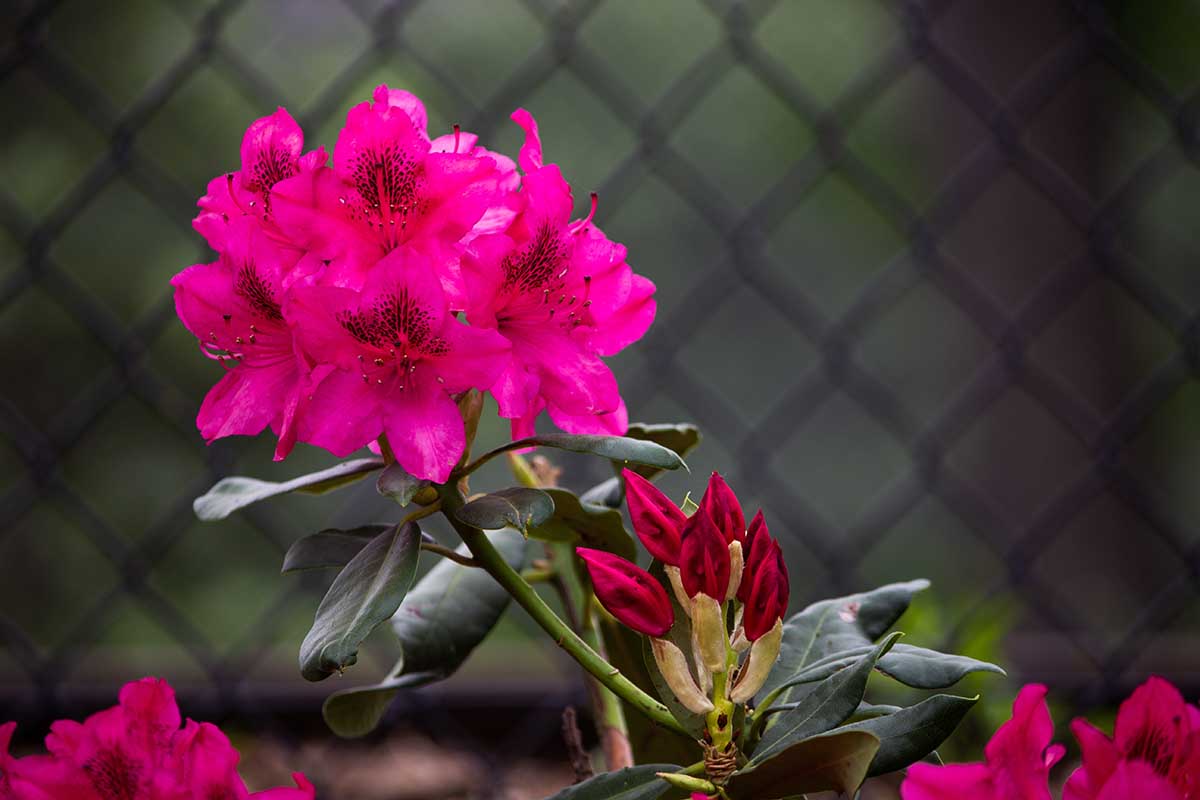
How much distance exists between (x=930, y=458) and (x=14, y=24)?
115 centimetres

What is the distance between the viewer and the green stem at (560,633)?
15.0 inches

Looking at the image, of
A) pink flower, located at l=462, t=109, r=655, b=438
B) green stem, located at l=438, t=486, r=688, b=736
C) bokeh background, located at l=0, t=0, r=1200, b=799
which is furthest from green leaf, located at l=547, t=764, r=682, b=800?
bokeh background, located at l=0, t=0, r=1200, b=799

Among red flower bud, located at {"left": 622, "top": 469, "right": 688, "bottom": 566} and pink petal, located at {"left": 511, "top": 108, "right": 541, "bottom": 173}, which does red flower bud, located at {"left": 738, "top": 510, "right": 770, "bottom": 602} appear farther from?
pink petal, located at {"left": 511, "top": 108, "right": 541, "bottom": 173}

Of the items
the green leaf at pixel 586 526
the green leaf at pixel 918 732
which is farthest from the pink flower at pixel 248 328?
the green leaf at pixel 918 732

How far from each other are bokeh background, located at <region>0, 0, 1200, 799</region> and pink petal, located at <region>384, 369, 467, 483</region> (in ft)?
2.45

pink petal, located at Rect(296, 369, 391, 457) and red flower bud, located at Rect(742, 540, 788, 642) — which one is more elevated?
red flower bud, located at Rect(742, 540, 788, 642)

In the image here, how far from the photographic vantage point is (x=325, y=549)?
43 cm

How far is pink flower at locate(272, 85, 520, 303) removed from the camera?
0.38m

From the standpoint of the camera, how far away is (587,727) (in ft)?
4.17

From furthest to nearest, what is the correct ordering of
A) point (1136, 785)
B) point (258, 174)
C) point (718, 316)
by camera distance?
point (718, 316) < point (258, 174) < point (1136, 785)

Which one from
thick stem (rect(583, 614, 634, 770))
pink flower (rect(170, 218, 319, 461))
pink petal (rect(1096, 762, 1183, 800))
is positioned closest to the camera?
pink petal (rect(1096, 762, 1183, 800))

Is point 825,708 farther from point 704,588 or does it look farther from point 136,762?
point 136,762

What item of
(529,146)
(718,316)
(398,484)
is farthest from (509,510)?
(718,316)

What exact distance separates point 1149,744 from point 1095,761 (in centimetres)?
2
